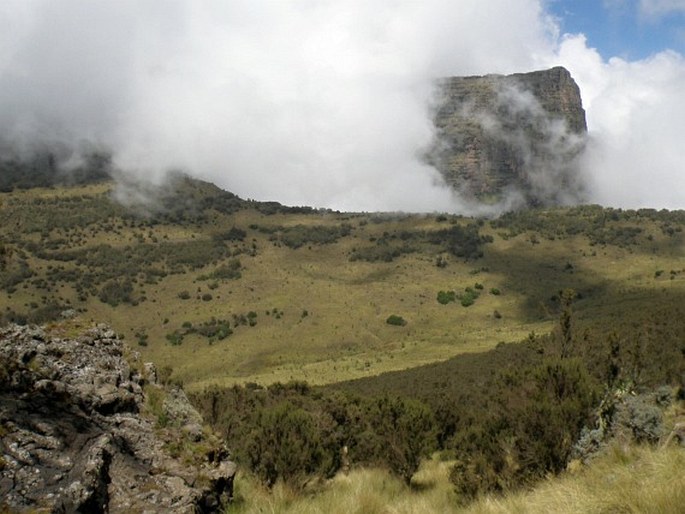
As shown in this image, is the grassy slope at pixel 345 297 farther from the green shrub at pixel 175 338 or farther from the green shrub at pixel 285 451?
the green shrub at pixel 285 451

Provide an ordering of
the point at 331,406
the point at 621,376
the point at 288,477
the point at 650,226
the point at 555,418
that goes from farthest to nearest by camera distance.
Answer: the point at 650,226, the point at 331,406, the point at 621,376, the point at 288,477, the point at 555,418

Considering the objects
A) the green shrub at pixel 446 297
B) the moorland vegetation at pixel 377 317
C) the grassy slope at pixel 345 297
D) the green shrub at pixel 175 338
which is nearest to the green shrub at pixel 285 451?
the moorland vegetation at pixel 377 317

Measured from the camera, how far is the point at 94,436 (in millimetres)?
5262

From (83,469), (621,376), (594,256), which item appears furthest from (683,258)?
(83,469)

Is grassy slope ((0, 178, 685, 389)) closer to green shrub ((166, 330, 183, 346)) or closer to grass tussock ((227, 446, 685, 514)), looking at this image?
green shrub ((166, 330, 183, 346))

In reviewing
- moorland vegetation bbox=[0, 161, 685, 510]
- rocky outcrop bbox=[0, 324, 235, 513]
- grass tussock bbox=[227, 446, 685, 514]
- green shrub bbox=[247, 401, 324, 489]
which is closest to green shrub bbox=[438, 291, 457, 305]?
moorland vegetation bbox=[0, 161, 685, 510]

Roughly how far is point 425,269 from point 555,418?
12066 centimetres

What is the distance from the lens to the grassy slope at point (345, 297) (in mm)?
85438

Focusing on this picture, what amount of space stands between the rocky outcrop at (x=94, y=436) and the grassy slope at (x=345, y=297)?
60788mm

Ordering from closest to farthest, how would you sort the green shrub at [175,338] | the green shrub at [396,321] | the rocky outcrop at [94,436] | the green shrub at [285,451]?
1. the rocky outcrop at [94,436]
2. the green shrub at [285,451]
3. the green shrub at [175,338]
4. the green shrub at [396,321]

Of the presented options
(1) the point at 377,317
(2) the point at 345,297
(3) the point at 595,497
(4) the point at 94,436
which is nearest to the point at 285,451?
(4) the point at 94,436

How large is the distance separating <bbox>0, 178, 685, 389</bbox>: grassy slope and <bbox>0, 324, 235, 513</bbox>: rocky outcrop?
60788mm

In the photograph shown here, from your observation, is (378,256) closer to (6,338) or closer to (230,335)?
(230,335)

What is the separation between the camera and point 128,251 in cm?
12838
